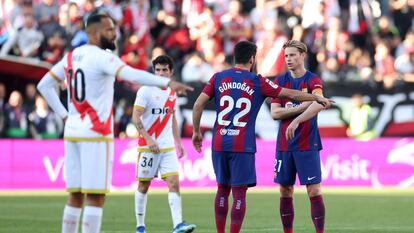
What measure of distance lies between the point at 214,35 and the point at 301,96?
1650cm

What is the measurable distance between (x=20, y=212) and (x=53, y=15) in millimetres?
9960

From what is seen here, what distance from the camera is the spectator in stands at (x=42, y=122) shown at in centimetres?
2583

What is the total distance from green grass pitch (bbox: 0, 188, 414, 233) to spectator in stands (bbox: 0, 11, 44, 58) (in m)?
4.00

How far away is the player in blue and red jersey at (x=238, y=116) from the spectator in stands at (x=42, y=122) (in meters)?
14.1

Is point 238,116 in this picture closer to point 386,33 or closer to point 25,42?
point 25,42

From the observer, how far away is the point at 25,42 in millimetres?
26047

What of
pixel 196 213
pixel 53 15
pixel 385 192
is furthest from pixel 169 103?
pixel 53 15

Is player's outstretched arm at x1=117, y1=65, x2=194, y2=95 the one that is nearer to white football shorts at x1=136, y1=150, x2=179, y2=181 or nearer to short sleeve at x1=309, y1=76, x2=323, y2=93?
short sleeve at x1=309, y1=76, x2=323, y2=93

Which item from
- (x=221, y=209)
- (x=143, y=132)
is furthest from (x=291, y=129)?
(x=143, y=132)

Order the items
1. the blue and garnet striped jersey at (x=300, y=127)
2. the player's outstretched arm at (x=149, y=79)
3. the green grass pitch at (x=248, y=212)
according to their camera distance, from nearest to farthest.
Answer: the player's outstretched arm at (x=149, y=79)
the blue and garnet striped jersey at (x=300, y=127)
the green grass pitch at (x=248, y=212)

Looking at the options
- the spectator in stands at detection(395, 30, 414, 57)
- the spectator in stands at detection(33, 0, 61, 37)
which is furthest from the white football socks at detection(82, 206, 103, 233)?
the spectator in stands at detection(395, 30, 414, 57)

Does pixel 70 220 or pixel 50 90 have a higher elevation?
pixel 50 90

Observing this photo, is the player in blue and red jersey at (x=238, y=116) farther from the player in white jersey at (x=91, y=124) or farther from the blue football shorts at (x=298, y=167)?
the player in white jersey at (x=91, y=124)

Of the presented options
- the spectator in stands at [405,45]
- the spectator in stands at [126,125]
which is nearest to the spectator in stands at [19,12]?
the spectator in stands at [126,125]
